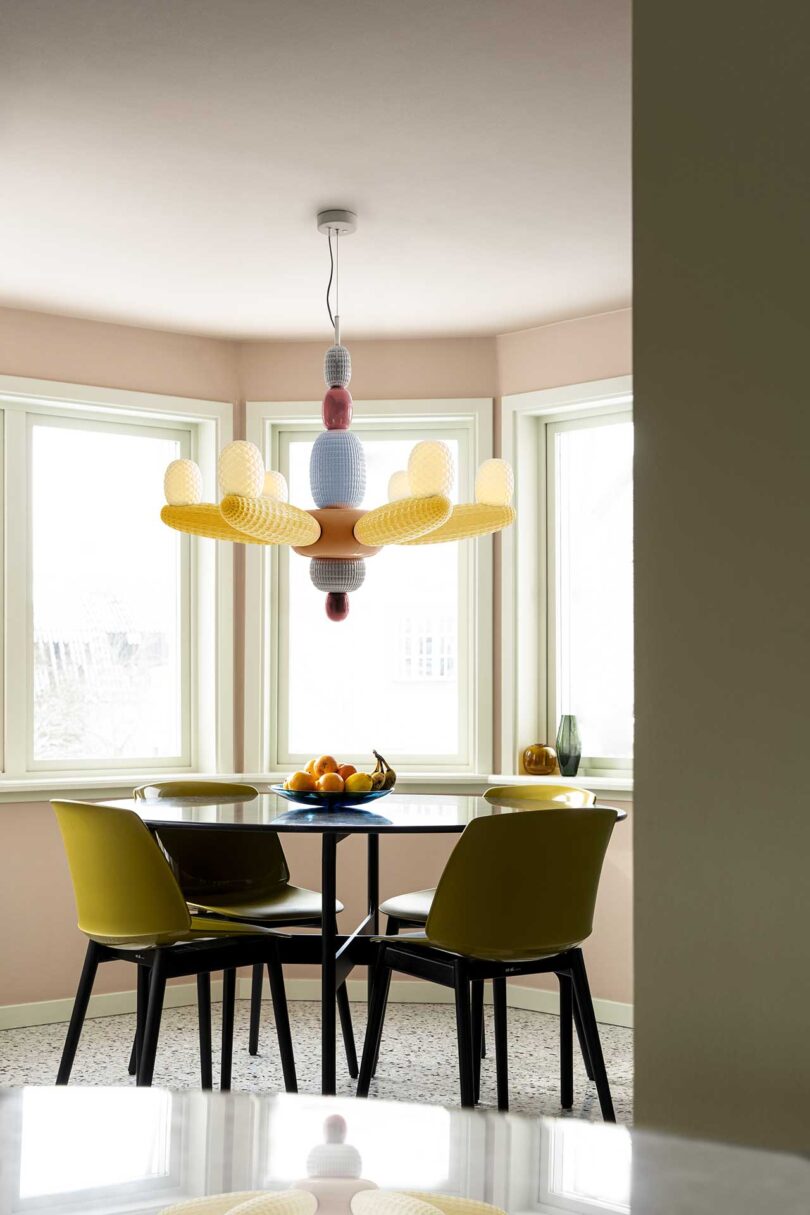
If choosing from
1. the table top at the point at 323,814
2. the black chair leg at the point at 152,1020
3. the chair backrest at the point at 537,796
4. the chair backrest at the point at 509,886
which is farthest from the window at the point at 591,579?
the black chair leg at the point at 152,1020

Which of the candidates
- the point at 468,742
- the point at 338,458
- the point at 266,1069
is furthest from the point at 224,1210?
the point at 468,742

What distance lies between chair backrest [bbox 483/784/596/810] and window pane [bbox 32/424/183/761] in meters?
1.56

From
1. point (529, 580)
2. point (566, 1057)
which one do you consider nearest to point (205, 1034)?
point (566, 1057)

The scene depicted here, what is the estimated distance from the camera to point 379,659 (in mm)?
4777

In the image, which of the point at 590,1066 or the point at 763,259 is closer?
the point at 763,259

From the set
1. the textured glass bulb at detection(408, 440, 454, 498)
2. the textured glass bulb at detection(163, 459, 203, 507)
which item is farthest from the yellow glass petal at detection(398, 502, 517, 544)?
the textured glass bulb at detection(163, 459, 203, 507)

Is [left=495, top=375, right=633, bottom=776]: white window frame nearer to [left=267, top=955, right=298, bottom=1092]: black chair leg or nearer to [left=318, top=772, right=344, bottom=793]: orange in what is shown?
[left=318, top=772, right=344, bottom=793]: orange

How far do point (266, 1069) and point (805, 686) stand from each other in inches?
116

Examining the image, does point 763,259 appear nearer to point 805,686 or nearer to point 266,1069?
point 805,686

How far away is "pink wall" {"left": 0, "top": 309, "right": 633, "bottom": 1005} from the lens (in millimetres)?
4168

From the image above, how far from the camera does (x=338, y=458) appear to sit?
3.10 metres

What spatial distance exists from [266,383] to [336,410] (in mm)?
1610

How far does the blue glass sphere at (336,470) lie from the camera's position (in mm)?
3096

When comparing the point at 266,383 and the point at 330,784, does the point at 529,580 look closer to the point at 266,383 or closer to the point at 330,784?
the point at 266,383
